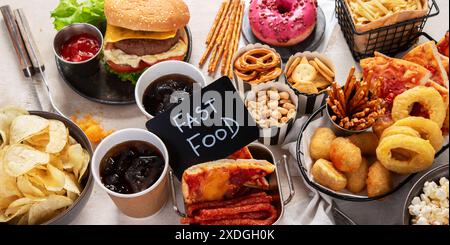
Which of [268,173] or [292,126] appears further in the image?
[292,126]

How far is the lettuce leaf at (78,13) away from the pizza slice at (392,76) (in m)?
0.86

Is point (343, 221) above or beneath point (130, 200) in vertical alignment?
beneath

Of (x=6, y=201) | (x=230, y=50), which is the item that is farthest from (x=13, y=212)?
(x=230, y=50)

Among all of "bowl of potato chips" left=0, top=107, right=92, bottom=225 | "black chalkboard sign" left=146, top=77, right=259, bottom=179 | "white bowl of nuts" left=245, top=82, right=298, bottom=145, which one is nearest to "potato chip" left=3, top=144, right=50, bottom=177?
"bowl of potato chips" left=0, top=107, right=92, bottom=225

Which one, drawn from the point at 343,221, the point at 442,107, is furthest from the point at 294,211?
the point at 442,107

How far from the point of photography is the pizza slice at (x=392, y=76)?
4.09 ft

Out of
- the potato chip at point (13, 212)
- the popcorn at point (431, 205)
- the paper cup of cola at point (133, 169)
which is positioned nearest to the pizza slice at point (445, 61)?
the popcorn at point (431, 205)

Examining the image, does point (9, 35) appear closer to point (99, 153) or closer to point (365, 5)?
point (99, 153)

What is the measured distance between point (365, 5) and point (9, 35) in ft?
3.70

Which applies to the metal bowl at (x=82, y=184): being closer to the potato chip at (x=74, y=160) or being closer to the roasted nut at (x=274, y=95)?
the potato chip at (x=74, y=160)

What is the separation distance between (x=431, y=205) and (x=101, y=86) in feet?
3.27

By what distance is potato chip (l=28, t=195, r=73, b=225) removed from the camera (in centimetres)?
117
